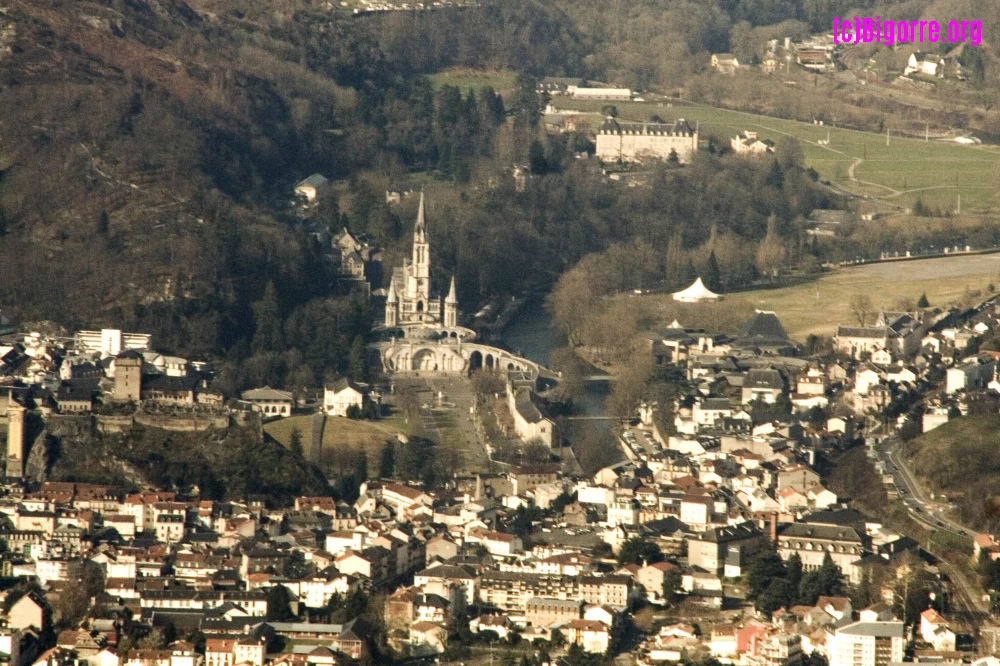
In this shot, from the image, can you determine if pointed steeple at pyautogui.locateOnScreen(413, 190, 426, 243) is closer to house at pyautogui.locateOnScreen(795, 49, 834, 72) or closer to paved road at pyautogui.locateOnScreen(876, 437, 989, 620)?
paved road at pyautogui.locateOnScreen(876, 437, 989, 620)

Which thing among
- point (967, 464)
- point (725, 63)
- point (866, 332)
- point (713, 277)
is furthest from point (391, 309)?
point (725, 63)

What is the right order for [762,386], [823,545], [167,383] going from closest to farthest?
[823,545]
[167,383]
[762,386]

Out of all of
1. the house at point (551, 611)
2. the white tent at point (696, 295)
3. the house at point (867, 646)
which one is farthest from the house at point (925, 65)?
the house at point (867, 646)

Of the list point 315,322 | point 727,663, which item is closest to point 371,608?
point 727,663

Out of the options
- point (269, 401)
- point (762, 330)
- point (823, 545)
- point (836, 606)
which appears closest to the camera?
point (836, 606)

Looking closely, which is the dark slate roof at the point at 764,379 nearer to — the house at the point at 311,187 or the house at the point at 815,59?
the house at the point at 311,187

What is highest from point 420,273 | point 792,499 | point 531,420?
point 420,273

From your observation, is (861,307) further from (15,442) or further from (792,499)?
(15,442)
